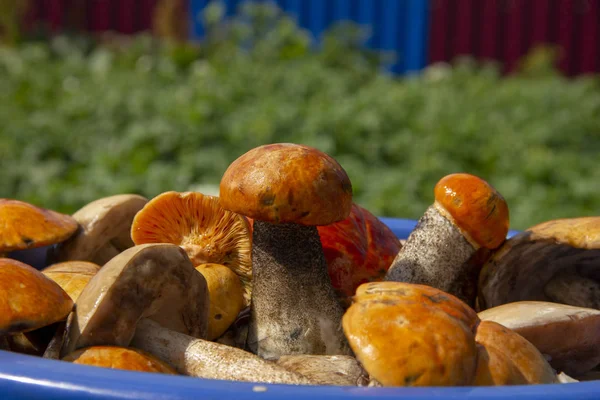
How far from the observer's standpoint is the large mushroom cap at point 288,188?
42.9 inches

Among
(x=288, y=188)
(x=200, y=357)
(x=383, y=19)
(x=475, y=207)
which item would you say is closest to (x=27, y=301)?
(x=200, y=357)

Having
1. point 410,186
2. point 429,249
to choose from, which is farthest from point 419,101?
point 429,249

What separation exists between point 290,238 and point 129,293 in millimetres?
299

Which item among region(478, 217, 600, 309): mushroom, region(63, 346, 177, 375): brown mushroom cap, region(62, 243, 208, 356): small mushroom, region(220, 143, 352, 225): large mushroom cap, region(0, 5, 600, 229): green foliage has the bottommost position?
region(0, 5, 600, 229): green foliage

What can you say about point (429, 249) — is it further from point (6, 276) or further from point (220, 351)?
point (6, 276)

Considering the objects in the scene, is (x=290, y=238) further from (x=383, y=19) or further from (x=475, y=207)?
(x=383, y=19)

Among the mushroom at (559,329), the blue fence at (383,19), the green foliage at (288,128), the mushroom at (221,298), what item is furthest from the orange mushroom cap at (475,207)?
the blue fence at (383,19)

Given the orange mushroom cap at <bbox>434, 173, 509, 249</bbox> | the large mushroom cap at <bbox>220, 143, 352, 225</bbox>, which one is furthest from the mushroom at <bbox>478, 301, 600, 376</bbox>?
the large mushroom cap at <bbox>220, 143, 352, 225</bbox>

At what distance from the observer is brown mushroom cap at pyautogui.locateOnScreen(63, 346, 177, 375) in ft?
3.15

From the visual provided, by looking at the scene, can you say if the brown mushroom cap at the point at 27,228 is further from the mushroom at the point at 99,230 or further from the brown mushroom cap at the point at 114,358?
the brown mushroom cap at the point at 114,358

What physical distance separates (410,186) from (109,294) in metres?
3.67

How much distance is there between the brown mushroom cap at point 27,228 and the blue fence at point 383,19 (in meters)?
8.33

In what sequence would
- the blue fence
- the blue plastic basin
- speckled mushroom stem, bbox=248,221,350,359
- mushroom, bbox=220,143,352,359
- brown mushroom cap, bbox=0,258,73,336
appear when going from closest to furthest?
the blue plastic basin
brown mushroom cap, bbox=0,258,73,336
mushroom, bbox=220,143,352,359
speckled mushroom stem, bbox=248,221,350,359
the blue fence

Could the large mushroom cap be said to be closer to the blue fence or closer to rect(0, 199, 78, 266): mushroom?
rect(0, 199, 78, 266): mushroom
